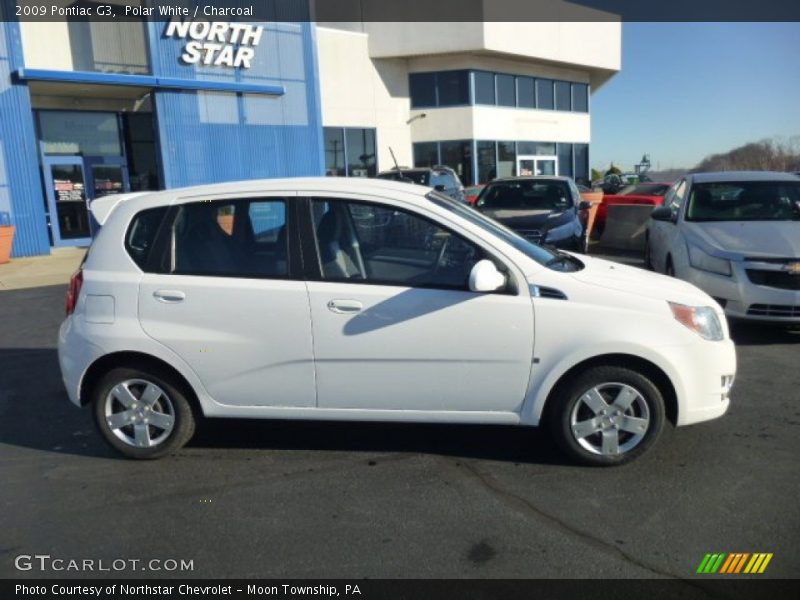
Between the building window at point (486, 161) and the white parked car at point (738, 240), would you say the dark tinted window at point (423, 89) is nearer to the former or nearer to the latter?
the building window at point (486, 161)

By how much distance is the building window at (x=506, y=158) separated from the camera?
29.6 metres

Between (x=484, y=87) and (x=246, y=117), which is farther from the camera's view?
(x=484, y=87)

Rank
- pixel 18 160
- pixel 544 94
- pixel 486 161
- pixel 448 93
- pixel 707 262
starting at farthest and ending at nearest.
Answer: pixel 544 94 < pixel 486 161 < pixel 448 93 < pixel 18 160 < pixel 707 262

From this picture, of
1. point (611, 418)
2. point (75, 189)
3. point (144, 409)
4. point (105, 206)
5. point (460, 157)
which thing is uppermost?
point (460, 157)

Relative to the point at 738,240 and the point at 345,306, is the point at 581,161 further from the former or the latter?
the point at 345,306

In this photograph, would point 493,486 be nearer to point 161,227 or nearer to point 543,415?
point 543,415

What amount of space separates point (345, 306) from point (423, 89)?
26.6 metres

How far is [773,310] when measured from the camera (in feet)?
20.3

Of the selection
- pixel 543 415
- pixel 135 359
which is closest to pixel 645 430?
pixel 543 415

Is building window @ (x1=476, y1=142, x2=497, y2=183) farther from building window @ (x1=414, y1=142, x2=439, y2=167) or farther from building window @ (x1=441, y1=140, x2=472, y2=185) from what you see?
building window @ (x1=414, y1=142, x2=439, y2=167)

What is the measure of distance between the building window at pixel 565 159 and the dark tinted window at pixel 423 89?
7.99 meters

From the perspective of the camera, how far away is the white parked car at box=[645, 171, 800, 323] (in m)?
6.17

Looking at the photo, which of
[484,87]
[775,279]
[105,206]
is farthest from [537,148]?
[105,206]
